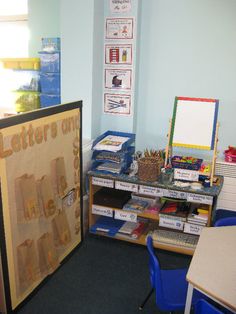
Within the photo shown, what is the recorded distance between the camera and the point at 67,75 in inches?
136

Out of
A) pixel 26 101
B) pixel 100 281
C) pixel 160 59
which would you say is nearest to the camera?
pixel 100 281

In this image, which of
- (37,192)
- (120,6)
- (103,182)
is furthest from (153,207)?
(120,6)

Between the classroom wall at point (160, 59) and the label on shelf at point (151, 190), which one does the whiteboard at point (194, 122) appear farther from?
the label on shelf at point (151, 190)

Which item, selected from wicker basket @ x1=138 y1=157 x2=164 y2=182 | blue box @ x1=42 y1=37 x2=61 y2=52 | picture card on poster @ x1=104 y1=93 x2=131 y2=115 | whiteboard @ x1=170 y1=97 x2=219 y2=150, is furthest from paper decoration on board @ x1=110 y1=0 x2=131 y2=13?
wicker basket @ x1=138 y1=157 x2=164 y2=182

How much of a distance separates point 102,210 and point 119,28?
1.79 metres

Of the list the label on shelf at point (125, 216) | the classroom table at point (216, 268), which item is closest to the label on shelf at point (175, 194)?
the label on shelf at point (125, 216)

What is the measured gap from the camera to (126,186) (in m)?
3.17

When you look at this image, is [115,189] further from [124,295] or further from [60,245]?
[124,295]

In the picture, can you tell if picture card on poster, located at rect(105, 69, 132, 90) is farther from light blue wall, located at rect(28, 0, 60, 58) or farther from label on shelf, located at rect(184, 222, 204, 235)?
label on shelf, located at rect(184, 222, 204, 235)

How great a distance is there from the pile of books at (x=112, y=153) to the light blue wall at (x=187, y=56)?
0.43 meters

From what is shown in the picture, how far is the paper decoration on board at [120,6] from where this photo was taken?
10.7 ft

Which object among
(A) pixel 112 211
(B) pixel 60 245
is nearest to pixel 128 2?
(A) pixel 112 211

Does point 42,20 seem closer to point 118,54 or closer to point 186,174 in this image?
point 118,54

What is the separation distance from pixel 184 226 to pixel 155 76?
1.51 meters
